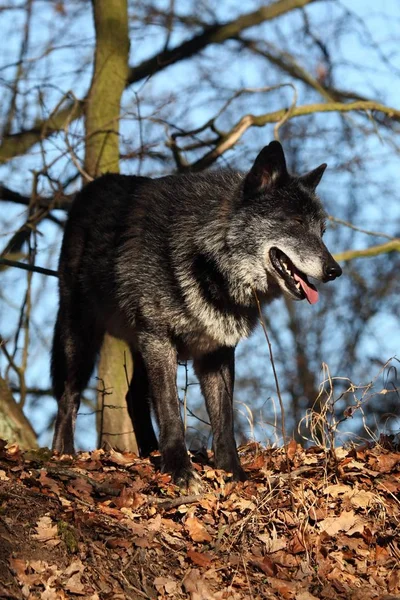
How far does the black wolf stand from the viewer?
18.7 ft

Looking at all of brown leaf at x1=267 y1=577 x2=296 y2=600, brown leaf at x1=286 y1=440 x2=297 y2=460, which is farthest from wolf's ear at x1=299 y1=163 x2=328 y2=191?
brown leaf at x1=267 y1=577 x2=296 y2=600

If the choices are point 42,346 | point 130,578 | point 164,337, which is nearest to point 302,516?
point 130,578

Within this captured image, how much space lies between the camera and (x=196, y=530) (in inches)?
187

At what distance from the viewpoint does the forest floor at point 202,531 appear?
419 cm

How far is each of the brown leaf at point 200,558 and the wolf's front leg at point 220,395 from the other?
1.29 metres

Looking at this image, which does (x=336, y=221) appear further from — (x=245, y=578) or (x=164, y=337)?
(x=245, y=578)

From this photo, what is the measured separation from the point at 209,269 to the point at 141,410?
5.64ft

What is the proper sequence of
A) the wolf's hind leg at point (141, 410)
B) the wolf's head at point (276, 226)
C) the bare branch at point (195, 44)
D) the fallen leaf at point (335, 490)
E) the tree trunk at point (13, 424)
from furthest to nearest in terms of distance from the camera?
the bare branch at point (195, 44) → the tree trunk at point (13, 424) → the wolf's hind leg at point (141, 410) → the wolf's head at point (276, 226) → the fallen leaf at point (335, 490)

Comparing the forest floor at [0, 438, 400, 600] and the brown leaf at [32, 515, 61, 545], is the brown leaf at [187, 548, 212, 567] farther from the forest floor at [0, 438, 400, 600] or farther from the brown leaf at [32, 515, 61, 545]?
the brown leaf at [32, 515, 61, 545]

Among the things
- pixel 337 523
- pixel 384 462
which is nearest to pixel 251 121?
pixel 384 462

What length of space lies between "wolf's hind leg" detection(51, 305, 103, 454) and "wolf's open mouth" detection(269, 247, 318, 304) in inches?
82.7

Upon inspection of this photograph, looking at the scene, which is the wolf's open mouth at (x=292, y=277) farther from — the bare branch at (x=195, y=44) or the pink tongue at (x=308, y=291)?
the bare branch at (x=195, y=44)

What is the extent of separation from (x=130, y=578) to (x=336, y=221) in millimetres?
6243

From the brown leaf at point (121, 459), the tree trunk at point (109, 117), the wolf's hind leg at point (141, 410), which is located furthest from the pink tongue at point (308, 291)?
the tree trunk at point (109, 117)
